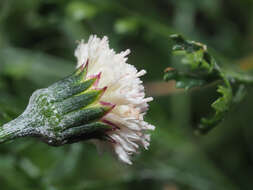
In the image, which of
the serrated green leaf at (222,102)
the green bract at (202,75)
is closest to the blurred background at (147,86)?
the green bract at (202,75)

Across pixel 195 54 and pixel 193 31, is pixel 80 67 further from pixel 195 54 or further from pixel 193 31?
pixel 193 31

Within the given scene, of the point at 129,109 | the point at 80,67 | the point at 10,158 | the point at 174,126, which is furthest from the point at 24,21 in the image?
the point at 129,109

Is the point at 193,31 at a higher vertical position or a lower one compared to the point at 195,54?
higher

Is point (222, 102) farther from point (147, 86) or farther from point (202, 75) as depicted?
point (147, 86)

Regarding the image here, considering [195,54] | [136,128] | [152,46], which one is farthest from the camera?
[152,46]

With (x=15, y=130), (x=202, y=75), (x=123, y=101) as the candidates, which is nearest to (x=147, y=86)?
(x=202, y=75)

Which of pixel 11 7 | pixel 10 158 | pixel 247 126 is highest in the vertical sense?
pixel 11 7
